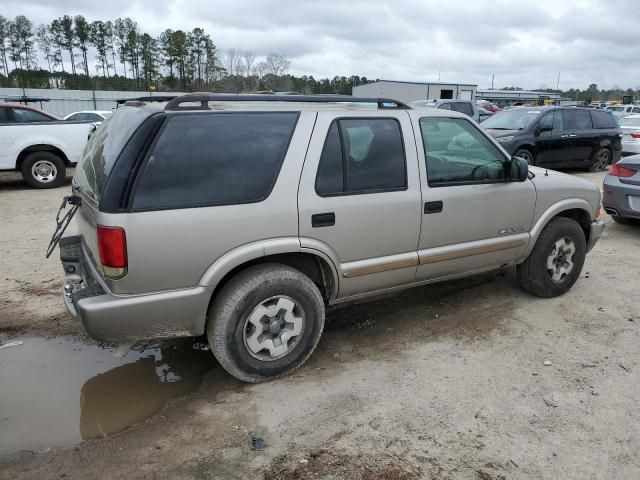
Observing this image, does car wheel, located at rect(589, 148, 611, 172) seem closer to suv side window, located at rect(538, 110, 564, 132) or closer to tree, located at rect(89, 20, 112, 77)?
suv side window, located at rect(538, 110, 564, 132)

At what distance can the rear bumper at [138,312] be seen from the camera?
2857 millimetres

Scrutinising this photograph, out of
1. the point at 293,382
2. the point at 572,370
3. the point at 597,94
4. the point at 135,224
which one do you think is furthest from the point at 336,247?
the point at 597,94

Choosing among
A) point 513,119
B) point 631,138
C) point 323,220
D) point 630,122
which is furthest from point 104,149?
point 630,122

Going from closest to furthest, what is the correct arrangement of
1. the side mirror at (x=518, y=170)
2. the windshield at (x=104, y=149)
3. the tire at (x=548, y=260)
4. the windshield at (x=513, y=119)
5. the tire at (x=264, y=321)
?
the windshield at (x=104, y=149) → the tire at (x=264, y=321) → the side mirror at (x=518, y=170) → the tire at (x=548, y=260) → the windshield at (x=513, y=119)

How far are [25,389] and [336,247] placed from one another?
7.35 ft

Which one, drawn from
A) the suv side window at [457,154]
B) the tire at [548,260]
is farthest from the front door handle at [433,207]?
the tire at [548,260]

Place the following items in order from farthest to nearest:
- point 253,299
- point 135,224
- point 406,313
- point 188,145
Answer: point 406,313
point 253,299
point 188,145
point 135,224

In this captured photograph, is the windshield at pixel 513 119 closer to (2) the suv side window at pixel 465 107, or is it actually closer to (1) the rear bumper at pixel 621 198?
(2) the suv side window at pixel 465 107

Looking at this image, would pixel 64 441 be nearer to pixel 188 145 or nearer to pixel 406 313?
pixel 188 145

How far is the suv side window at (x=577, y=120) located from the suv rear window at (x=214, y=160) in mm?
10741

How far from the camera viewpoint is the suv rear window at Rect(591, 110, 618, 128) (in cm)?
1262

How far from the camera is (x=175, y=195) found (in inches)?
113

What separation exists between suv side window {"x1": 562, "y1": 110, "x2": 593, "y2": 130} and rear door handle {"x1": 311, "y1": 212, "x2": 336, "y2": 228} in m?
10.6

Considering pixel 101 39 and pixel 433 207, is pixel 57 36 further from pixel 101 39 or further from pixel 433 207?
pixel 433 207
